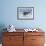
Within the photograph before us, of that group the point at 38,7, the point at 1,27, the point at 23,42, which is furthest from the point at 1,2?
the point at 23,42

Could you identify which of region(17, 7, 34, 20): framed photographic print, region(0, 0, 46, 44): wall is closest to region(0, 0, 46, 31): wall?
region(0, 0, 46, 44): wall

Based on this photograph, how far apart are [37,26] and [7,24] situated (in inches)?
40.0

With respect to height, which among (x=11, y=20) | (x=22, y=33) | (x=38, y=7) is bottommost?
(x=22, y=33)

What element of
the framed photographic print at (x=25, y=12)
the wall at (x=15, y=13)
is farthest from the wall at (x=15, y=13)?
the framed photographic print at (x=25, y=12)

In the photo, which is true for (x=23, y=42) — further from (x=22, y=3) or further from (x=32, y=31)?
(x=22, y=3)

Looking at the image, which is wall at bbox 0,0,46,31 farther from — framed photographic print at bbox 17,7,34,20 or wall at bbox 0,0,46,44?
framed photographic print at bbox 17,7,34,20

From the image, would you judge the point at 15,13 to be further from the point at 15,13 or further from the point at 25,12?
the point at 25,12

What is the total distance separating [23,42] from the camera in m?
3.79

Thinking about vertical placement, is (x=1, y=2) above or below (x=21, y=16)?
above

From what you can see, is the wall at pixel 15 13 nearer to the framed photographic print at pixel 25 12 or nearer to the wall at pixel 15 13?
the wall at pixel 15 13

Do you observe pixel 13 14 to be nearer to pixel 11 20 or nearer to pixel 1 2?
pixel 11 20

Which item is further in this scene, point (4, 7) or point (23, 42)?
point (4, 7)

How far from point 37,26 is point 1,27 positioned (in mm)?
1216

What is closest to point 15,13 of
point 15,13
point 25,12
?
point 15,13
